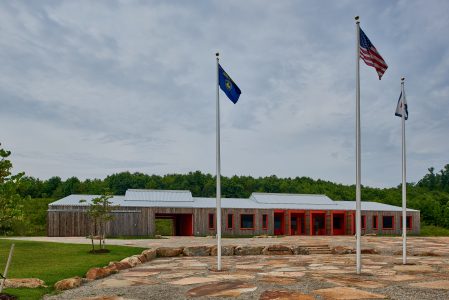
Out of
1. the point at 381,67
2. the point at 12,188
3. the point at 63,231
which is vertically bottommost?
the point at 63,231

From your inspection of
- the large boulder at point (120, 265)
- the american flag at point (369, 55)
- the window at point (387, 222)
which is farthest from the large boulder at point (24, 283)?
the window at point (387, 222)

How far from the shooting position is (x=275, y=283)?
10.7 meters

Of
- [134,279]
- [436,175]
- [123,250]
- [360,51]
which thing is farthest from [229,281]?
[436,175]

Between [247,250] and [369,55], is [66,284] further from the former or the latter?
[247,250]

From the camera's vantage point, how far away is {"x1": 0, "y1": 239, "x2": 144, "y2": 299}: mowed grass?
Result: 10803mm

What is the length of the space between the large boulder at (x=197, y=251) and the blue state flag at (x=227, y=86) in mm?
8996

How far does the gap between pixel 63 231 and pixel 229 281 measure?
2584 centimetres

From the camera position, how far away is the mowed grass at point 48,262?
10803 mm

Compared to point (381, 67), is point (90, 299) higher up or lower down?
lower down

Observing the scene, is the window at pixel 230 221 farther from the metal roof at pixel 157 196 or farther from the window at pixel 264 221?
the metal roof at pixel 157 196

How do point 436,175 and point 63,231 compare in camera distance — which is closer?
point 63,231

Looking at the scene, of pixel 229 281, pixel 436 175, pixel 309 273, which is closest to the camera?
pixel 229 281

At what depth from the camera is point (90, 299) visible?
9.00 meters

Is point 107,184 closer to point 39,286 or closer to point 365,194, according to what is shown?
point 365,194
